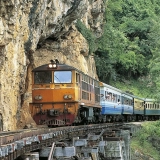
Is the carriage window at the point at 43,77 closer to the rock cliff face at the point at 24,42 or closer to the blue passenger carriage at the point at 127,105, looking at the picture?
the rock cliff face at the point at 24,42

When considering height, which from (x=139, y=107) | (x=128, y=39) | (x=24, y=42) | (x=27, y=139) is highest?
(x=128, y=39)

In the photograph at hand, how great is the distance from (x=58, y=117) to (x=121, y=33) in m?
35.2

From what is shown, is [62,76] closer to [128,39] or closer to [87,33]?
[87,33]

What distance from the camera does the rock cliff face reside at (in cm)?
2112

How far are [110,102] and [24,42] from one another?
8156 millimetres

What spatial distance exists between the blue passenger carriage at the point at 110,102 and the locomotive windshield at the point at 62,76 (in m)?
7.19

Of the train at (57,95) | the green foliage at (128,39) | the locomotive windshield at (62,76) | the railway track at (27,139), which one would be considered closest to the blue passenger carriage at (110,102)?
the train at (57,95)

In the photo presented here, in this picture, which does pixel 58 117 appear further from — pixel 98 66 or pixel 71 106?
pixel 98 66

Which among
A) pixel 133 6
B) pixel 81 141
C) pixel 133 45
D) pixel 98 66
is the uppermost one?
pixel 133 6

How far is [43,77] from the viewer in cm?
2077

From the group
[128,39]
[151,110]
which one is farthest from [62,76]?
[128,39]

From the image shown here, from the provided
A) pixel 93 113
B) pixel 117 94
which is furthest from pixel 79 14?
pixel 93 113

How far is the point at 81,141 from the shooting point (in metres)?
18.1

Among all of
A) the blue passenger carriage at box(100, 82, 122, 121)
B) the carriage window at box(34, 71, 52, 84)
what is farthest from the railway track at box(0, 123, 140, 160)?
the blue passenger carriage at box(100, 82, 122, 121)
